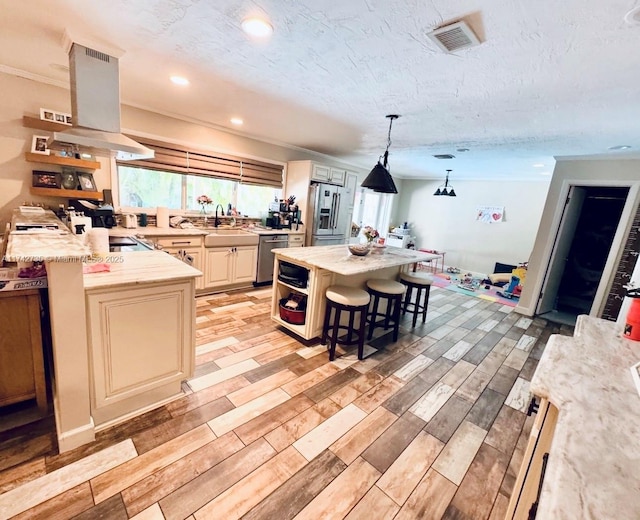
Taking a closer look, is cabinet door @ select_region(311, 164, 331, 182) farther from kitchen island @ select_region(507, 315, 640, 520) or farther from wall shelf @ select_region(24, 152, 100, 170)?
kitchen island @ select_region(507, 315, 640, 520)

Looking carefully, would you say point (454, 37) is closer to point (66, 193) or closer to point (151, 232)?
point (151, 232)

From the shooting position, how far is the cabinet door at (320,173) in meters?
4.97

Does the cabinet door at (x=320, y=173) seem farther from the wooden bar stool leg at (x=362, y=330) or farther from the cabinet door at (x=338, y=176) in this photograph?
the wooden bar stool leg at (x=362, y=330)

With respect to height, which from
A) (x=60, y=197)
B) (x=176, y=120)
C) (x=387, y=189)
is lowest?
(x=60, y=197)

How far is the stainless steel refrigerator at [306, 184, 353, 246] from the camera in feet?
16.5

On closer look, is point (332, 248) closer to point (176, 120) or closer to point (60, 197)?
point (176, 120)

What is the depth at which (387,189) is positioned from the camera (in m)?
3.19

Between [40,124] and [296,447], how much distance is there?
12.1ft

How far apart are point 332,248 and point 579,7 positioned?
2.66 meters

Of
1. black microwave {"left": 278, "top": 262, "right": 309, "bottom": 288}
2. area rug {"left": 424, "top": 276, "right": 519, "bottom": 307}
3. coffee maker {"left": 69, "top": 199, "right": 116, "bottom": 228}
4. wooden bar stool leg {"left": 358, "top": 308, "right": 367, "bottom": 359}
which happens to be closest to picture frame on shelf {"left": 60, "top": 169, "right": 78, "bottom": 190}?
coffee maker {"left": 69, "top": 199, "right": 116, "bottom": 228}

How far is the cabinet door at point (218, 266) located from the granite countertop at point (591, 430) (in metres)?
3.65

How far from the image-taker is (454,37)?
5.09 feet

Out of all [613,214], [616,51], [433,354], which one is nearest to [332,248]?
[433,354]

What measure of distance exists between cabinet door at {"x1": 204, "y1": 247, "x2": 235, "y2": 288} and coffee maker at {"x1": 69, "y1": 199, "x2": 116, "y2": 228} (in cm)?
113
